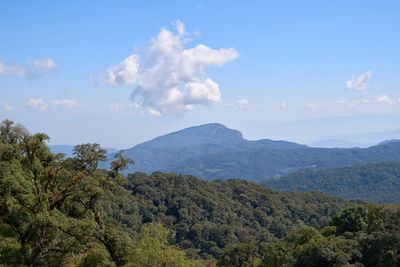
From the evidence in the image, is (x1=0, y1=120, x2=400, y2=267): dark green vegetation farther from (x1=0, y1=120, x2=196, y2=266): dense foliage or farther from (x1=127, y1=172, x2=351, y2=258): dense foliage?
(x1=127, y1=172, x2=351, y2=258): dense foliage

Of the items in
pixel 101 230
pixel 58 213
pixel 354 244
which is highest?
pixel 58 213

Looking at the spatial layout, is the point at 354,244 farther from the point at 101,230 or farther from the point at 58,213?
the point at 58,213

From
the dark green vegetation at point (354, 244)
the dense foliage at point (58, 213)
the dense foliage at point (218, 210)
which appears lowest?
the dense foliage at point (218, 210)

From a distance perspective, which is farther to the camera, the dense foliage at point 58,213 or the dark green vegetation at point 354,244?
the dark green vegetation at point 354,244

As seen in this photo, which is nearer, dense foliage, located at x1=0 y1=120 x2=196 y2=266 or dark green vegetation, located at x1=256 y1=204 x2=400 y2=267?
dense foliage, located at x1=0 y1=120 x2=196 y2=266

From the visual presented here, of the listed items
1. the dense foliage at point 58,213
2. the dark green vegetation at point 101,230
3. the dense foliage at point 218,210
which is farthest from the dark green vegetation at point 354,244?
the dense foliage at point 218,210

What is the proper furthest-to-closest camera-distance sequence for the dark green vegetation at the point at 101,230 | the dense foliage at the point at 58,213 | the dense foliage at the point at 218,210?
the dense foliage at the point at 218,210 → the dark green vegetation at the point at 101,230 → the dense foliage at the point at 58,213

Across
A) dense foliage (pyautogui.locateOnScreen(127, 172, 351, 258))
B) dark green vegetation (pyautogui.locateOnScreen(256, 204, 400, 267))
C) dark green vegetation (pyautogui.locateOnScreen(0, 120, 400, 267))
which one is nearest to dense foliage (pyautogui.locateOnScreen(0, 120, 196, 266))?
dark green vegetation (pyautogui.locateOnScreen(0, 120, 400, 267))

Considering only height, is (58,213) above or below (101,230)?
above

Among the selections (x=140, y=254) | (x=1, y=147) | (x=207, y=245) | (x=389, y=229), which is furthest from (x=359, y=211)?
(x=207, y=245)

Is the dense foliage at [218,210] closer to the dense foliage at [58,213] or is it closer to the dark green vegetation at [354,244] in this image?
the dark green vegetation at [354,244]

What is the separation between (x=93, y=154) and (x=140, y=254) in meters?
6.81

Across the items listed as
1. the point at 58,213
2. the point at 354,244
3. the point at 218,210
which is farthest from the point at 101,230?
the point at 218,210

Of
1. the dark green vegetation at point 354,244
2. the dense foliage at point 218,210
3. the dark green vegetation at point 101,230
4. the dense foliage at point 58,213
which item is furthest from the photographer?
the dense foliage at point 218,210
